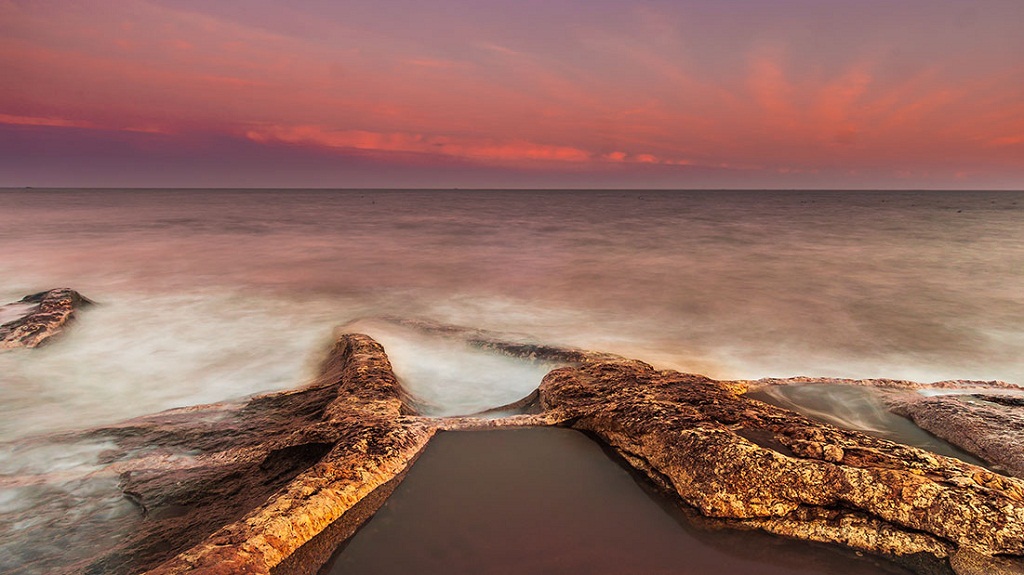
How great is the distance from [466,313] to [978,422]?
791cm

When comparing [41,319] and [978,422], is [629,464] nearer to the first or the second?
[978,422]

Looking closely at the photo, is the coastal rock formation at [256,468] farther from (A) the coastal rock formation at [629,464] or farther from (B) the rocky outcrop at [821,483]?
(B) the rocky outcrop at [821,483]

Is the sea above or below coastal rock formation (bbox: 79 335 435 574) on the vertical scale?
below

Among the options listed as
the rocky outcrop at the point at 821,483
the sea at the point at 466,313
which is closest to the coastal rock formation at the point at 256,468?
the sea at the point at 466,313

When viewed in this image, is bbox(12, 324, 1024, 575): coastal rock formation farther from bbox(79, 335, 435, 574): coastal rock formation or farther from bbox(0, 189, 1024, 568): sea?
bbox(0, 189, 1024, 568): sea

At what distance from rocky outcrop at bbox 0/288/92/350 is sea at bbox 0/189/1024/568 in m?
0.25

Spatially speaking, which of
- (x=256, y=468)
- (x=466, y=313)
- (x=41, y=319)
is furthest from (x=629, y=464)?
(x=41, y=319)

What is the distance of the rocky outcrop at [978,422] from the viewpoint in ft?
12.5

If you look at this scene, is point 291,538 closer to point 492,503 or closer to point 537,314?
point 492,503

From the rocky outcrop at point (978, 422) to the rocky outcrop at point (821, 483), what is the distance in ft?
3.41

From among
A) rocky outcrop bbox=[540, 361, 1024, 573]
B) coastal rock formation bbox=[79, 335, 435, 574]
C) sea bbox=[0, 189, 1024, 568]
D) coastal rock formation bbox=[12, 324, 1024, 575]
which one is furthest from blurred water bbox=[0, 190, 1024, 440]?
rocky outcrop bbox=[540, 361, 1024, 573]

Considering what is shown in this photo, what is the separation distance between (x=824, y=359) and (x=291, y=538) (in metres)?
7.79

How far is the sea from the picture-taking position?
6.44m

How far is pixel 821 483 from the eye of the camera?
9.84 feet
